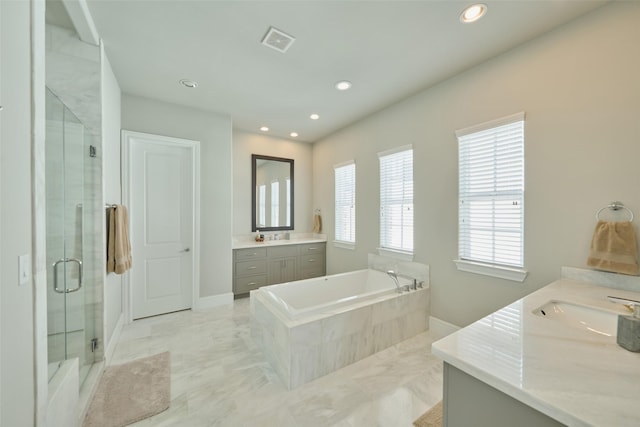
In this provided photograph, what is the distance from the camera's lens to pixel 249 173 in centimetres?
446

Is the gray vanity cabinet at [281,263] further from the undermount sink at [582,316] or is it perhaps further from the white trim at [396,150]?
the undermount sink at [582,316]

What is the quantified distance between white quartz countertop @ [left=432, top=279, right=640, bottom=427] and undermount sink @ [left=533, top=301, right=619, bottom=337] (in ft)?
0.90

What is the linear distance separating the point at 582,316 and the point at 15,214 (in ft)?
9.14

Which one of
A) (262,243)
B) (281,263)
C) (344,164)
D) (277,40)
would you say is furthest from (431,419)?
(344,164)

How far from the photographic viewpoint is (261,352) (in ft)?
8.11

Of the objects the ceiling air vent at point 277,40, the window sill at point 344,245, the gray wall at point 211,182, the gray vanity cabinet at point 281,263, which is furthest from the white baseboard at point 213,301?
the ceiling air vent at point 277,40

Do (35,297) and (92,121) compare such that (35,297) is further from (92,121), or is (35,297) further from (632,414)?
(632,414)

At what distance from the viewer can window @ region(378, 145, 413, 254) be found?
3.16 m

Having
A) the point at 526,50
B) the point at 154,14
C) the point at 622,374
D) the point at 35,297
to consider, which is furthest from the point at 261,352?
the point at 526,50

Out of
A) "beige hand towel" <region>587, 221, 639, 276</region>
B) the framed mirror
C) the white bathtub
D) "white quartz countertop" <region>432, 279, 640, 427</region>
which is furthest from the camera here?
the framed mirror

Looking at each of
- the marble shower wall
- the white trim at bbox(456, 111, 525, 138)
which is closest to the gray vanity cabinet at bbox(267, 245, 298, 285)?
the marble shower wall

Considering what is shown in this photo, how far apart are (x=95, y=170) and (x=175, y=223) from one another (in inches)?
53.3

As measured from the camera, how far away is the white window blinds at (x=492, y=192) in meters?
2.20

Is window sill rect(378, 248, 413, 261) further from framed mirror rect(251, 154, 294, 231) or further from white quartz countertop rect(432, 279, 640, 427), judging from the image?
framed mirror rect(251, 154, 294, 231)
